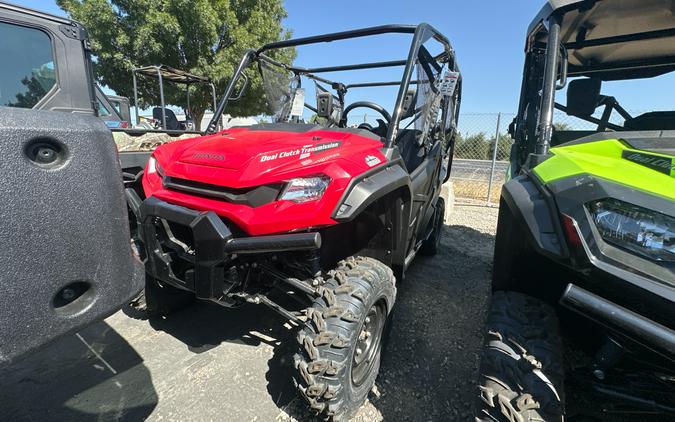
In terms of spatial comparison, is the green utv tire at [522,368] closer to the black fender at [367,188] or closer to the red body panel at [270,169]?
the black fender at [367,188]

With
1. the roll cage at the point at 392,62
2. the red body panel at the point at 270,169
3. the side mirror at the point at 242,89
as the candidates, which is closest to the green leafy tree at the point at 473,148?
the roll cage at the point at 392,62

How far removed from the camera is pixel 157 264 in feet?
6.26

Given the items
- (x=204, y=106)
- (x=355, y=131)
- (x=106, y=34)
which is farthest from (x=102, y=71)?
(x=355, y=131)

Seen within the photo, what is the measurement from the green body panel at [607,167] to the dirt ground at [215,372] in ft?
4.79

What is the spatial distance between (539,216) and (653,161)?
0.40 m

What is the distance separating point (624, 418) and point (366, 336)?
146 centimetres

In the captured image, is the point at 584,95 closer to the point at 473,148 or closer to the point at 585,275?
the point at 585,275

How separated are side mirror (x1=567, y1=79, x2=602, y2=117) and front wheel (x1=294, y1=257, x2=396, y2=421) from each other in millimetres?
2728

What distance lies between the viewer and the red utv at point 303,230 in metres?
1.67

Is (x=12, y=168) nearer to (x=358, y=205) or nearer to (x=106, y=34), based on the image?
(x=358, y=205)

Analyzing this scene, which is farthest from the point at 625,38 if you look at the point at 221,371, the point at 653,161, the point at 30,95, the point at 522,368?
the point at 30,95

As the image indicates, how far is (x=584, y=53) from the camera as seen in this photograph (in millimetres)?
3369

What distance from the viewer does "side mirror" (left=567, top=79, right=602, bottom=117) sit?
3.21 metres

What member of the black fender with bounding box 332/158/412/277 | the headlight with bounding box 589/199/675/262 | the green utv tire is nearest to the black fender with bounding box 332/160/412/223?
the black fender with bounding box 332/158/412/277
